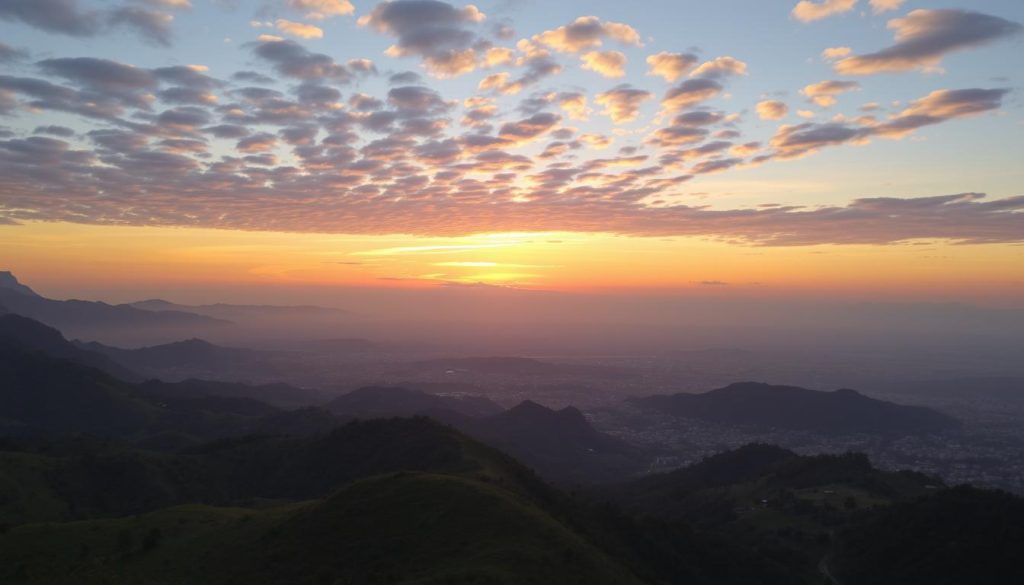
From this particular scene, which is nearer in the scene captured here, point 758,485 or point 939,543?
point 939,543

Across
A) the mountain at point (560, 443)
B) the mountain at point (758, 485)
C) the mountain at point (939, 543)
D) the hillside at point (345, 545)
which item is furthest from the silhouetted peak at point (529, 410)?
the hillside at point (345, 545)

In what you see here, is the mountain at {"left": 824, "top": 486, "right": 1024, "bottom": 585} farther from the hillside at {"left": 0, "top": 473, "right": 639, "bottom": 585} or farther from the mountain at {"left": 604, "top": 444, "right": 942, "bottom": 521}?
the hillside at {"left": 0, "top": 473, "right": 639, "bottom": 585}

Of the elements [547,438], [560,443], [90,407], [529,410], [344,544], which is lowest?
[560,443]

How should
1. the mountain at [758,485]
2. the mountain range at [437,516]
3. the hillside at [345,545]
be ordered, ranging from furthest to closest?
1. the mountain at [758,485]
2. the mountain range at [437,516]
3. the hillside at [345,545]

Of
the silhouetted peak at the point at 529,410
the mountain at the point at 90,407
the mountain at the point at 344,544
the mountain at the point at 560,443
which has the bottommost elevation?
the mountain at the point at 560,443

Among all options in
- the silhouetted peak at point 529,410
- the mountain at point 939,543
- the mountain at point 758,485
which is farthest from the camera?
the silhouetted peak at point 529,410

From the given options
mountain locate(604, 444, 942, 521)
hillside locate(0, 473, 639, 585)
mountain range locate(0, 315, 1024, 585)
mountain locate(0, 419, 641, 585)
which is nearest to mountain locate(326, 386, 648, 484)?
mountain range locate(0, 315, 1024, 585)

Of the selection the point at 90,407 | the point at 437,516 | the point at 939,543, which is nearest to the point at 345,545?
the point at 437,516

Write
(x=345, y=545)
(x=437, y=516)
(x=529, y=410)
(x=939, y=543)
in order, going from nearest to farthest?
(x=345, y=545) → (x=437, y=516) → (x=939, y=543) → (x=529, y=410)

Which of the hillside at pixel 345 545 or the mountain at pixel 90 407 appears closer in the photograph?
the hillside at pixel 345 545

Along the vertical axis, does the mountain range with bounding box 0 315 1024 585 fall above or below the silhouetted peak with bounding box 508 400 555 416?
above

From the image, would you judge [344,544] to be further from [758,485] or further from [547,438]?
[547,438]

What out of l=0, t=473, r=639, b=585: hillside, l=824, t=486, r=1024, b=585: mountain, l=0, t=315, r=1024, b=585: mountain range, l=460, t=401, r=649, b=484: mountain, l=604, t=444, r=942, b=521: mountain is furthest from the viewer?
l=460, t=401, r=649, b=484: mountain

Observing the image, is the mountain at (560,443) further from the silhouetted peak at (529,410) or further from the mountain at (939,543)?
the mountain at (939,543)
